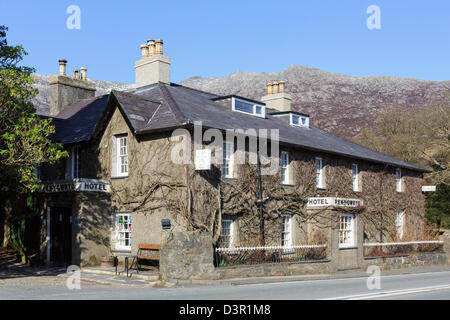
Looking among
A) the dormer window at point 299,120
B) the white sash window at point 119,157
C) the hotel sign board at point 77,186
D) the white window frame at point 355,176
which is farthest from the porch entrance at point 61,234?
the white window frame at point 355,176

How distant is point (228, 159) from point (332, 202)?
493 cm

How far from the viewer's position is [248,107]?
2661cm

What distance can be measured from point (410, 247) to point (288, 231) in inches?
301

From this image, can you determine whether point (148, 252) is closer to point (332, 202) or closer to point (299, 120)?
point (332, 202)

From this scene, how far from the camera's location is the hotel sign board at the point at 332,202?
22.5 metres

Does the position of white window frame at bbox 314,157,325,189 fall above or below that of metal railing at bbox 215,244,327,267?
above

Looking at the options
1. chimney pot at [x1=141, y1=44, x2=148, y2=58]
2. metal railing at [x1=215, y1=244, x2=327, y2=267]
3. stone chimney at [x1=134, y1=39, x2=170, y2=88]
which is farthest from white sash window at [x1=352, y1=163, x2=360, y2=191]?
chimney pot at [x1=141, y1=44, x2=148, y2=58]

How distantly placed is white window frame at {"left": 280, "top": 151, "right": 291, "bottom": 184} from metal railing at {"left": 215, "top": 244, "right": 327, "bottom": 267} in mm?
3484

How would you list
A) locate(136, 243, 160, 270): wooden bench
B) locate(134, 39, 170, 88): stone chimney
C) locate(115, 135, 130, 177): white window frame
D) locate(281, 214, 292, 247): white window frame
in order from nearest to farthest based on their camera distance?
locate(136, 243, 160, 270): wooden bench
locate(115, 135, 130, 177): white window frame
locate(281, 214, 292, 247): white window frame
locate(134, 39, 170, 88): stone chimney

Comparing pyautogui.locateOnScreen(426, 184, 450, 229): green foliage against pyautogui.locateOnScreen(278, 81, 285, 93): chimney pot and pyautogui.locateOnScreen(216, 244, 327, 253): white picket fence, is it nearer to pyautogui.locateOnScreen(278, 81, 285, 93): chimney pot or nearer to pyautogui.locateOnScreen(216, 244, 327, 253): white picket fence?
pyautogui.locateOnScreen(278, 81, 285, 93): chimney pot

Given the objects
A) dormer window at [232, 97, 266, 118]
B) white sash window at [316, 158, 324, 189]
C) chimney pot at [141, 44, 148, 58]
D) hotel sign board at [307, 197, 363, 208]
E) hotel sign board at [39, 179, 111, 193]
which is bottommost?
hotel sign board at [307, 197, 363, 208]

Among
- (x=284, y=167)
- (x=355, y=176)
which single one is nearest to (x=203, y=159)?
(x=284, y=167)

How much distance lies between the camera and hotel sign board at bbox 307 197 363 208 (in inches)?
887

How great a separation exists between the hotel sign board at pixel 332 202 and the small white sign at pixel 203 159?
20.8 feet
